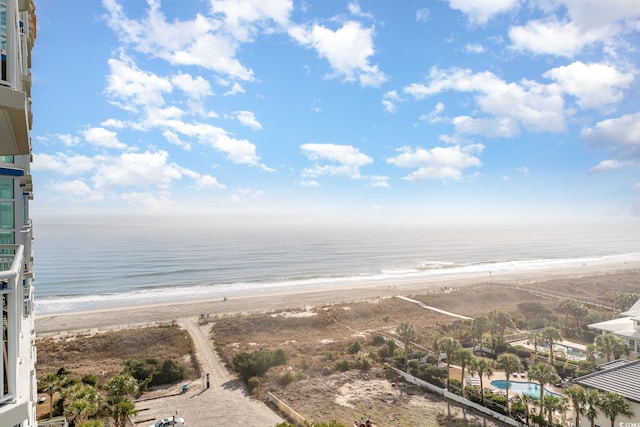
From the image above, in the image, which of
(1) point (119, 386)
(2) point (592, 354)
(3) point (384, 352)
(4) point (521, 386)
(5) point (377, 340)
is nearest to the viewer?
(1) point (119, 386)

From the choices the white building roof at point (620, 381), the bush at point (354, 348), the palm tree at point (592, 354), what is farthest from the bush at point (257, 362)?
the palm tree at point (592, 354)

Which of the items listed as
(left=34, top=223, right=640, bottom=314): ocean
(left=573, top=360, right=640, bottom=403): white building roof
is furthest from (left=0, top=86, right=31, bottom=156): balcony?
(left=34, top=223, right=640, bottom=314): ocean

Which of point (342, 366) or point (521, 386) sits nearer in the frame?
point (521, 386)

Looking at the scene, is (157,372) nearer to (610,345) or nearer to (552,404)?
(552,404)

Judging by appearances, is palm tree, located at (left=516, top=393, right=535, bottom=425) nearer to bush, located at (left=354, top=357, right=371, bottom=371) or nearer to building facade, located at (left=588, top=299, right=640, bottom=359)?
bush, located at (left=354, top=357, right=371, bottom=371)

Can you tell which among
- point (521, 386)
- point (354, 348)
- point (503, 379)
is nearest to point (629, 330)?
point (521, 386)
